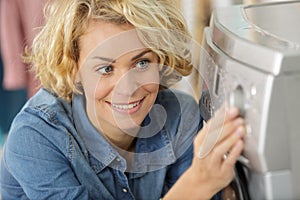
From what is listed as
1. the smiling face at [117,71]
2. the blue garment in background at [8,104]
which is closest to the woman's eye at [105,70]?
the smiling face at [117,71]

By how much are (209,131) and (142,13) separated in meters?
0.23

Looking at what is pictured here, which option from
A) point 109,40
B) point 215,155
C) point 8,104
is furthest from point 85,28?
point 8,104

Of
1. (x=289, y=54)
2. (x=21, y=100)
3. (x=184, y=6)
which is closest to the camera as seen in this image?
(x=289, y=54)

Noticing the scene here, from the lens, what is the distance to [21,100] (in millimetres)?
1798

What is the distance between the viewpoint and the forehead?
2.59 ft

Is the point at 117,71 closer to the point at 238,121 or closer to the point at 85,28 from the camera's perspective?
the point at 85,28

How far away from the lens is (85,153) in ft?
2.98

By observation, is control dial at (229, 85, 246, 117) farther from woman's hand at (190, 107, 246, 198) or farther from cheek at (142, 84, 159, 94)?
cheek at (142, 84, 159, 94)

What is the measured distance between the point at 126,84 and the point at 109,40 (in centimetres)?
7

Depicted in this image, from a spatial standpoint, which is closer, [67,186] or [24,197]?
[67,186]

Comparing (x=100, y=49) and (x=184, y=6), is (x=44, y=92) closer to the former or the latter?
(x=100, y=49)

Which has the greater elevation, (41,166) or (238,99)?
(238,99)

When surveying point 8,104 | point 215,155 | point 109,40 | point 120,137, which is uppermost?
point 109,40

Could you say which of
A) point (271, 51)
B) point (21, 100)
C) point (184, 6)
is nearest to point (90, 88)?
point (271, 51)
